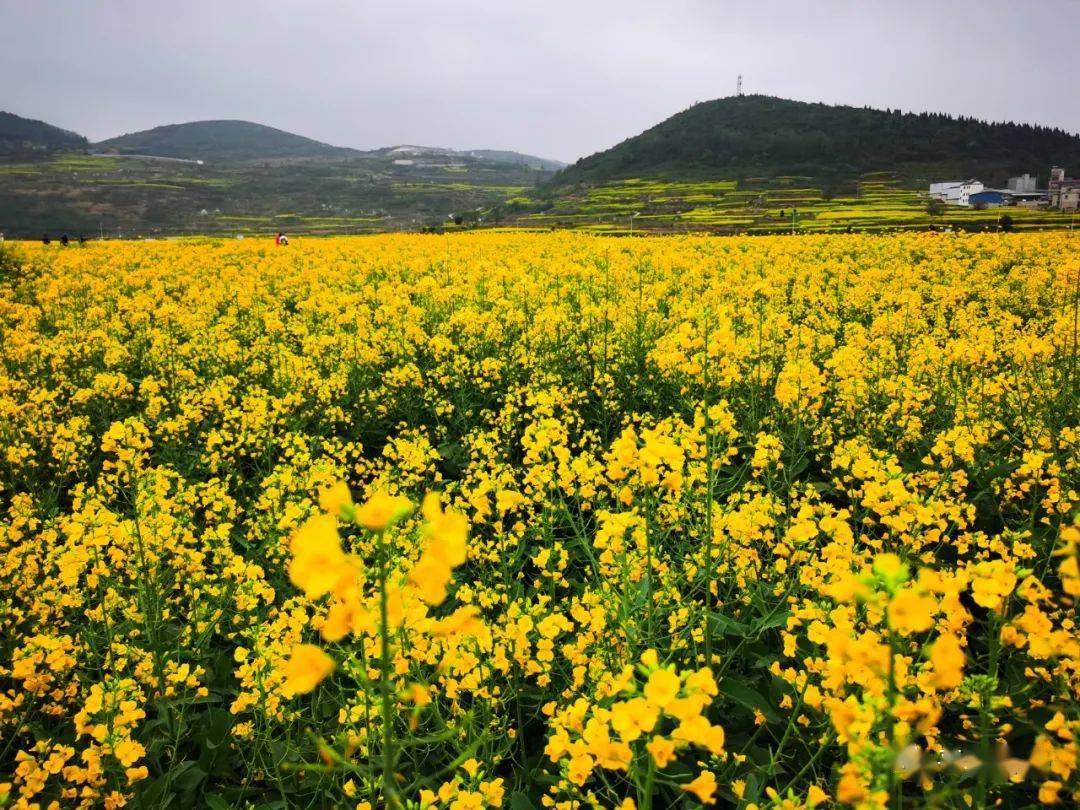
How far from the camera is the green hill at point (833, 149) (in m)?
87.7

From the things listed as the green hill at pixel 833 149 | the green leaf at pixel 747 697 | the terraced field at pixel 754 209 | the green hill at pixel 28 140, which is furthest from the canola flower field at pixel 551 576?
the green hill at pixel 28 140

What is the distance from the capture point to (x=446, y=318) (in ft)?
30.5

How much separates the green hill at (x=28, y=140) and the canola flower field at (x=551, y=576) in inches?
7495

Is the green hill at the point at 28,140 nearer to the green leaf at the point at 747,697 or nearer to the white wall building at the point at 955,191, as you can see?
the white wall building at the point at 955,191

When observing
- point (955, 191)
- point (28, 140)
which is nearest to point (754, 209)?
point (955, 191)

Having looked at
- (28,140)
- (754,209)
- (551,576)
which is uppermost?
(28,140)

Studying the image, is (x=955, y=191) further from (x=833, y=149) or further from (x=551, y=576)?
(x=551, y=576)

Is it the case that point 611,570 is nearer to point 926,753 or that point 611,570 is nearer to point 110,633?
point 926,753

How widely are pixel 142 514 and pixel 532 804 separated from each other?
2.58m

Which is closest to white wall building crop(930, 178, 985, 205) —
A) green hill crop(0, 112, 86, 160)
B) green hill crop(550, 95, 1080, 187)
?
green hill crop(550, 95, 1080, 187)

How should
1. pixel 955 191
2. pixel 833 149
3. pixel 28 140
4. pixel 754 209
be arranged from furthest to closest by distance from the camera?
1. pixel 28 140
2. pixel 833 149
3. pixel 955 191
4. pixel 754 209

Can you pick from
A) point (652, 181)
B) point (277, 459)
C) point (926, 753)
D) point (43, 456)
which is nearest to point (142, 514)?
point (277, 459)

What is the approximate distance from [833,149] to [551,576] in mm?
111096

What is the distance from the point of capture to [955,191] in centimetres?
6512
